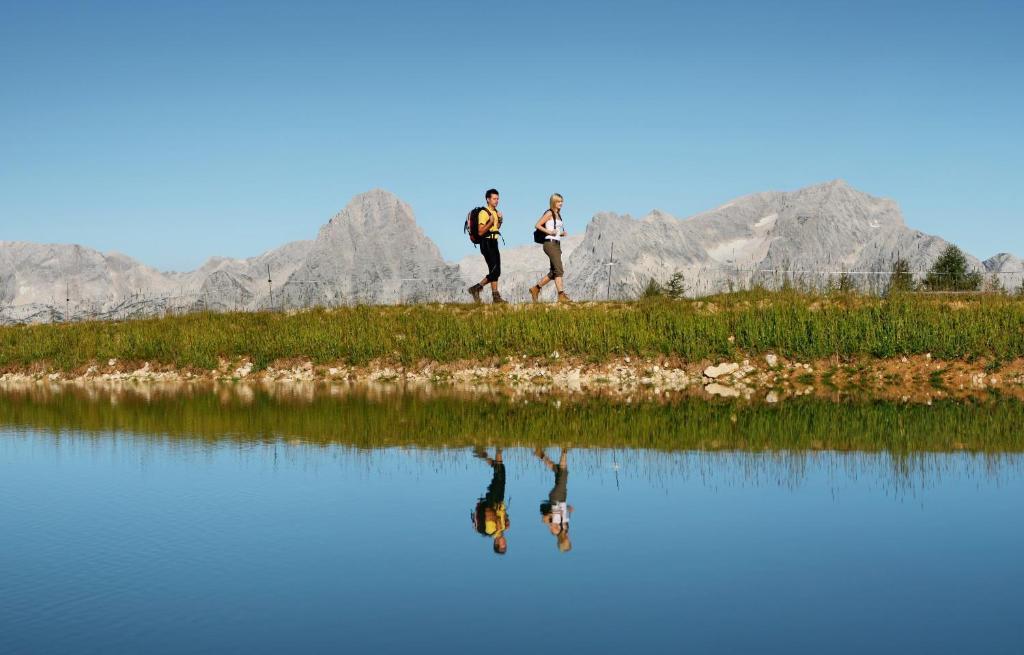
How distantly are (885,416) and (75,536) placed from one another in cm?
1557

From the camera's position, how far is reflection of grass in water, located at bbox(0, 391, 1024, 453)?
1911 centimetres

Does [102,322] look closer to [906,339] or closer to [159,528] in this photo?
[906,339]

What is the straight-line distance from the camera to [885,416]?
73.0 ft

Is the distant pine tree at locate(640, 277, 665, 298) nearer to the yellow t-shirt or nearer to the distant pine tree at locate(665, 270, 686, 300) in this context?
the distant pine tree at locate(665, 270, 686, 300)

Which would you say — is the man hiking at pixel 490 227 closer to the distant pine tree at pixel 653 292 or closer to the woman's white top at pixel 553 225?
the woman's white top at pixel 553 225

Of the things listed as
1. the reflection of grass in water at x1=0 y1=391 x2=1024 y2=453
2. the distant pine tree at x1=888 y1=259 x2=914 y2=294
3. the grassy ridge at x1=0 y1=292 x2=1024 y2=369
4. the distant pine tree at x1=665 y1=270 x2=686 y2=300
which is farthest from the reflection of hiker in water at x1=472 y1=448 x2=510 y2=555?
the distant pine tree at x1=665 y1=270 x2=686 y2=300

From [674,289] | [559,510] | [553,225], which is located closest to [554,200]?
[553,225]

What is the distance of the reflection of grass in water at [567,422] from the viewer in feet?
62.7

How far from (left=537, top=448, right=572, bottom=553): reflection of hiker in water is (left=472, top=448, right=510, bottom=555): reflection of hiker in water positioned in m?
0.50

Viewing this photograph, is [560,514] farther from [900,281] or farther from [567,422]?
[900,281]

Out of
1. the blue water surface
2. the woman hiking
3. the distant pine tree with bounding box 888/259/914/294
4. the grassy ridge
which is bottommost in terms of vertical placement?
the blue water surface

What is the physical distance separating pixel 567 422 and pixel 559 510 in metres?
8.34

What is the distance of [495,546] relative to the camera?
39.2ft

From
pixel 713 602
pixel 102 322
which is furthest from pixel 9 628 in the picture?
pixel 102 322
